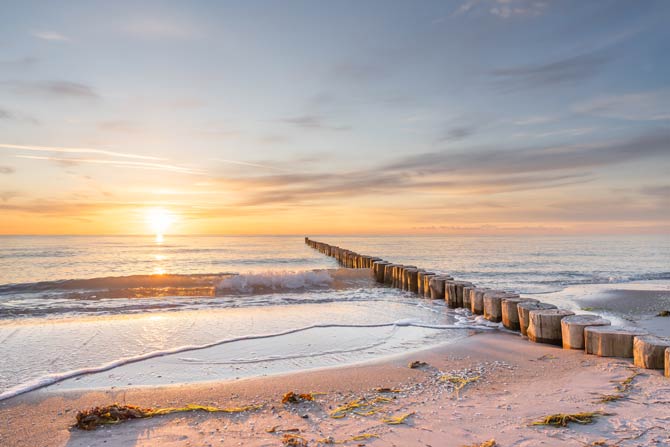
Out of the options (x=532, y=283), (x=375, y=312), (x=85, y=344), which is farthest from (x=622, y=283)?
(x=85, y=344)

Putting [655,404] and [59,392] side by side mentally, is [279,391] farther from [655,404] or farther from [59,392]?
[655,404]

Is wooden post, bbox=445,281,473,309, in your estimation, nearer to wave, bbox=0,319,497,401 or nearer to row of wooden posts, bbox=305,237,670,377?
row of wooden posts, bbox=305,237,670,377

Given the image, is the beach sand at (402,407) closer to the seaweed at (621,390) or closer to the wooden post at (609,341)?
the seaweed at (621,390)

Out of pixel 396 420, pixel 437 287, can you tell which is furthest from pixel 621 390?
pixel 437 287

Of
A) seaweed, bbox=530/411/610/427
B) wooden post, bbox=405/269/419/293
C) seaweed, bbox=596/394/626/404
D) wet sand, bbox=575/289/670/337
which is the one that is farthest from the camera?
wooden post, bbox=405/269/419/293

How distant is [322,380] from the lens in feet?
15.9

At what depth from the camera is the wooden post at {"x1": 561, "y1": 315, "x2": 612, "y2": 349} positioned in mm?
5965

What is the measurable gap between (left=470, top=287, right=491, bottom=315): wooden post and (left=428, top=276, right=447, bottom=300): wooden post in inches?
85.2

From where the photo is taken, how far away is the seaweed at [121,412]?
358 cm

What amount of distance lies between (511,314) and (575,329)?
5.36 ft

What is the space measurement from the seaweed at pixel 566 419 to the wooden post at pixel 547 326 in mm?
2993

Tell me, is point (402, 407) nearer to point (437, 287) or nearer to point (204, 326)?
point (204, 326)

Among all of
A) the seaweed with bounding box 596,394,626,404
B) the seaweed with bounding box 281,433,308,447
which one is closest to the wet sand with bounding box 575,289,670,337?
the seaweed with bounding box 596,394,626,404

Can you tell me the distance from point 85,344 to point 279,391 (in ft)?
13.8
